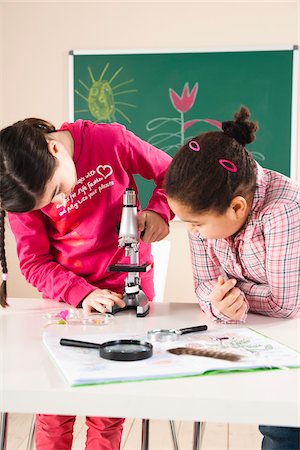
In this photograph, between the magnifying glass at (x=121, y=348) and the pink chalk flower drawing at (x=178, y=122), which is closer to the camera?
the magnifying glass at (x=121, y=348)

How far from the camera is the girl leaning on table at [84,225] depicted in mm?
1503

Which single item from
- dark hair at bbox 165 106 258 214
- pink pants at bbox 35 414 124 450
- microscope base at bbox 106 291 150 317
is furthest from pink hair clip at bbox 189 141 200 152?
pink pants at bbox 35 414 124 450

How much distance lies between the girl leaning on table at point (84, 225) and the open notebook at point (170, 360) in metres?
0.35

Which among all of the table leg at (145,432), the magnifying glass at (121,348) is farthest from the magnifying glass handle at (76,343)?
the table leg at (145,432)

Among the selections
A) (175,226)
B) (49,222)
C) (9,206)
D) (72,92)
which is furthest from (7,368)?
(72,92)

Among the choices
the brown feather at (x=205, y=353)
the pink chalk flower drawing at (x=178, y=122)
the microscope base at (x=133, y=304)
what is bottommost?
the brown feather at (x=205, y=353)

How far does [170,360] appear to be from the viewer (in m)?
0.99

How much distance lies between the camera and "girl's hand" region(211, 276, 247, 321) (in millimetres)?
1297

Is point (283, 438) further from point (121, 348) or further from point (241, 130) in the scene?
point (241, 130)

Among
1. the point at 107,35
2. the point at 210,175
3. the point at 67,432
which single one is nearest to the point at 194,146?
the point at 210,175

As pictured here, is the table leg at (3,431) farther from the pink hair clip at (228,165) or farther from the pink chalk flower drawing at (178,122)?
the pink chalk flower drawing at (178,122)

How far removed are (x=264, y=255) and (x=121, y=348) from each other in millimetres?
491

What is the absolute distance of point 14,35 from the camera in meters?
3.94

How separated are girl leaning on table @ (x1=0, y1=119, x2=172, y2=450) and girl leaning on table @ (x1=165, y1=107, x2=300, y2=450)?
0.20 meters
